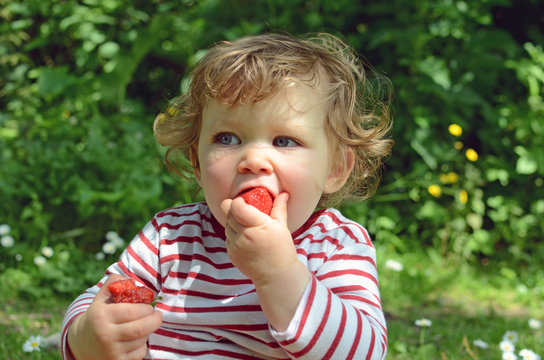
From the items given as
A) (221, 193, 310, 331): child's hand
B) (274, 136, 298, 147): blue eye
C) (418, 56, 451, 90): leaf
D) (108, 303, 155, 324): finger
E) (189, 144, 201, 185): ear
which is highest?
(274, 136, 298, 147): blue eye

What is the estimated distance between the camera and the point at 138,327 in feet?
4.20

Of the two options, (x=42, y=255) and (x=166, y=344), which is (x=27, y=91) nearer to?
(x=42, y=255)

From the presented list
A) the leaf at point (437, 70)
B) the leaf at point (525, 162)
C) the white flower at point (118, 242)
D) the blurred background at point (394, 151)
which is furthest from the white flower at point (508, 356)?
the white flower at point (118, 242)

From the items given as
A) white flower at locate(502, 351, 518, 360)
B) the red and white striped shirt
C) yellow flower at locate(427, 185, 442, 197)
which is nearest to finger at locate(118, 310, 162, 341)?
the red and white striped shirt

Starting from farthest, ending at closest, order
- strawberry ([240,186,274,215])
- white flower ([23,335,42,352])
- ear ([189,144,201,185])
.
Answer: white flower ([23,335,42,352])
ear ([189,144,201,185])
strawberry ([240,186,274,215])

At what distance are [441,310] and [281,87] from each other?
1940mm

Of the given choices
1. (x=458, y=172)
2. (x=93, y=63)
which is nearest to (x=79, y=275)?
(x=93, y=63)

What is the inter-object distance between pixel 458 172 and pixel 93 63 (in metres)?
2.42

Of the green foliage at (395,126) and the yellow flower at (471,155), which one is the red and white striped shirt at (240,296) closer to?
the green foliage at (395,126)

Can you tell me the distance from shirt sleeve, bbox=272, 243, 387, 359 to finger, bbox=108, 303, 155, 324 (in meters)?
0.29

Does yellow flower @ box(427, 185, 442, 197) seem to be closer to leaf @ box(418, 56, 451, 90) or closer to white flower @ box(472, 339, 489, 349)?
leaf @ box(418, 56, 451, 90)

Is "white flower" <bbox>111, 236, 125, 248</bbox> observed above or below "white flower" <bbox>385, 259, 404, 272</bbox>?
above

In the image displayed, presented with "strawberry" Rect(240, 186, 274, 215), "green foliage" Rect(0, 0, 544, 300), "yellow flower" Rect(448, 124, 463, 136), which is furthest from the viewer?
"yellow flower" Rect(448, 124, 463, 136)

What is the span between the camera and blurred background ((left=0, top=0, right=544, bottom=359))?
3.04 metres
